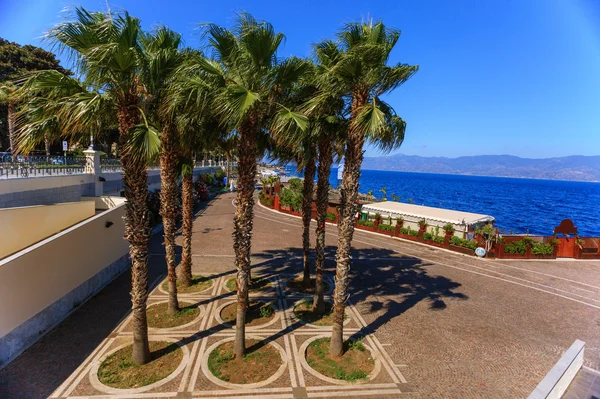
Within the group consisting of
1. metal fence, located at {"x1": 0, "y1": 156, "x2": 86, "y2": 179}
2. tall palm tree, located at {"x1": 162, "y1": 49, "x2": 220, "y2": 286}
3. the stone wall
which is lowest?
the stone wall

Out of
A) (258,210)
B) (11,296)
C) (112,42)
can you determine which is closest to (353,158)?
(112,42)

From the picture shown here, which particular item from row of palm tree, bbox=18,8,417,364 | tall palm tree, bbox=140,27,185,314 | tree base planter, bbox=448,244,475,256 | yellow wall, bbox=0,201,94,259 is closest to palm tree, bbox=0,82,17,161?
row of palm tree, bbox=18,8,417,364

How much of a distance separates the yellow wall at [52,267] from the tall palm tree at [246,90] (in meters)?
5.70

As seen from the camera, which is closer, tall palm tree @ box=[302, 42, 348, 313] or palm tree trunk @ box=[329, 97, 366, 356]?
palm tree trunk @ box=[329, 97, 366, 356]

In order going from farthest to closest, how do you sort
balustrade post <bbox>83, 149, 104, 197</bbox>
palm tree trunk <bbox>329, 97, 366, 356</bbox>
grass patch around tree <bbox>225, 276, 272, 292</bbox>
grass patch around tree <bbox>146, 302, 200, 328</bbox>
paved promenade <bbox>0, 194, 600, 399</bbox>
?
balustrade post <bbox>83, 149, 104, 197</bbox> < grass patch around tree <bbox>225, 276, 272, 292</bbox> < grass patch around tree <bbox>146, 302, 200, 328</bbox> < palm tree trunk <bbox>329, 97, 366, 356</bbox> < paved promenade <bbox>0, 194, 600, 399</bbox>

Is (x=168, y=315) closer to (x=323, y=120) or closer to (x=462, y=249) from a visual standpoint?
(x=323, y=120)

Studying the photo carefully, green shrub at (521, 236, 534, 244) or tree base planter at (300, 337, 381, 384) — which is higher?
green shrub at (521, 236, 534, 244)

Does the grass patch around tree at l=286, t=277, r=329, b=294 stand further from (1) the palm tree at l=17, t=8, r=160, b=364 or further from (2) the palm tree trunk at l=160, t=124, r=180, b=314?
(1) the palm tree at l=17, t=8, r=160, b=364

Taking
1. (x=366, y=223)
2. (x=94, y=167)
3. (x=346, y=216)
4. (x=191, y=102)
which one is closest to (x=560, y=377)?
(x=346, y=216)

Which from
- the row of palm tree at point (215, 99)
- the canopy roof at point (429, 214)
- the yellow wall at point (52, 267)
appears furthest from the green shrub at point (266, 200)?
the row of palm tree at point (215, 99)

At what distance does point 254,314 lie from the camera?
1038cm

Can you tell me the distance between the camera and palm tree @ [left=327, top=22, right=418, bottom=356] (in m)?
7.13

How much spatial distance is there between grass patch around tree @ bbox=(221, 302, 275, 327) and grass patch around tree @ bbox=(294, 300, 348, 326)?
98 centimetres

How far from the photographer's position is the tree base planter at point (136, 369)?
690 centimetres
